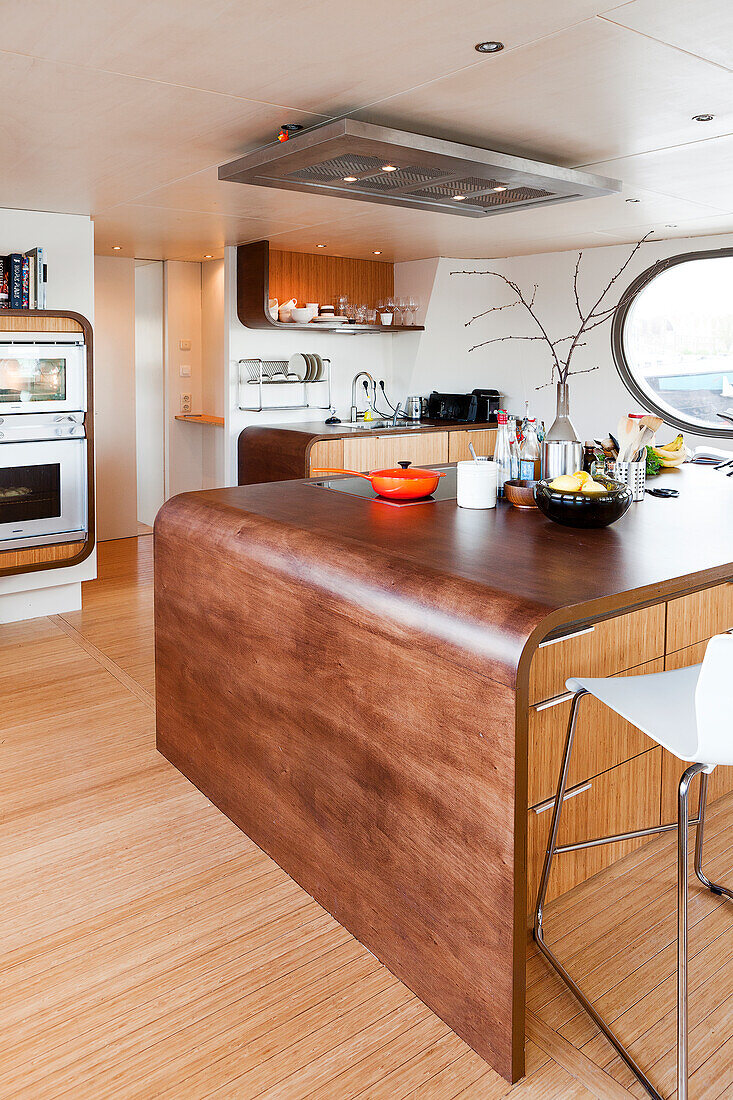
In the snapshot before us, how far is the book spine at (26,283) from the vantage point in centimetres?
421

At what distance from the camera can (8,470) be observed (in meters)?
4.25

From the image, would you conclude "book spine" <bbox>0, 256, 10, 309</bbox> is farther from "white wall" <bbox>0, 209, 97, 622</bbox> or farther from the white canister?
the white canister

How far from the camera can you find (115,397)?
6.48 meters

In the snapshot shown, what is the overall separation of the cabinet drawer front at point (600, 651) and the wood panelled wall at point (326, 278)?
15.1 feet

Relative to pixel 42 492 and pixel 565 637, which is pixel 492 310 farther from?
pixel 565 637

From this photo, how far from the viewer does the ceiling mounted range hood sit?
245 cm

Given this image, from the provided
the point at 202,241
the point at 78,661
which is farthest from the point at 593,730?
the point at 202,241

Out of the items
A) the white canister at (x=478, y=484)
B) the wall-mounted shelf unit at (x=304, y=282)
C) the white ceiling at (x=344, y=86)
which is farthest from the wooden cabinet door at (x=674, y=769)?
the wall-mounted shelf unit at (x=304, y=282)

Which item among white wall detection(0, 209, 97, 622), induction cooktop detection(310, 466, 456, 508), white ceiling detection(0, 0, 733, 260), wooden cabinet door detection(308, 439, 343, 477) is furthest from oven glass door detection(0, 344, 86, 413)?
induction cooktop detection(310, 466, 456, 508)

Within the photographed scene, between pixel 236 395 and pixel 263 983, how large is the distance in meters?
4.86

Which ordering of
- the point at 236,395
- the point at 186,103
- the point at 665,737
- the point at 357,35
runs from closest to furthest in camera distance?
1. the point at 665,737
2. the point at 357,35
3. the point at 186,103
4. the point at 236,395

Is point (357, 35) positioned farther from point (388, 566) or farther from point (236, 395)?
point (236, 395)

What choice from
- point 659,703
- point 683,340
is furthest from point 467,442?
point 659,703

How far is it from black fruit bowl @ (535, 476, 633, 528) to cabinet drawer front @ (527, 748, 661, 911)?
0.66 meters
